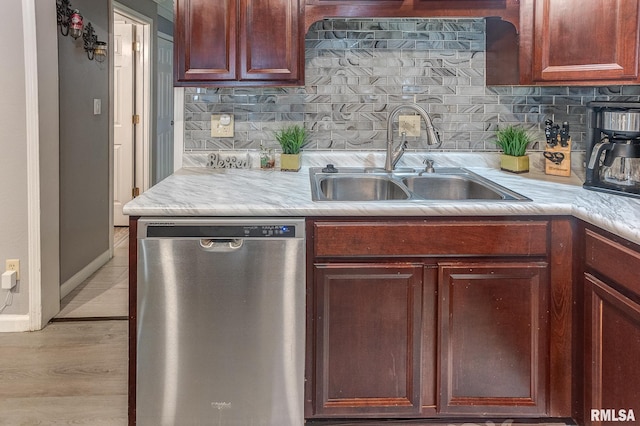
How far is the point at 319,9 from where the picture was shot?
7.34 feet

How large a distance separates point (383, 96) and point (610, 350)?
148 cm

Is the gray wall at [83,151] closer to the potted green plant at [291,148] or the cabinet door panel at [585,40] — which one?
the potted green plant at [291,148]

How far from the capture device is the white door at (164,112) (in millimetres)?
5695

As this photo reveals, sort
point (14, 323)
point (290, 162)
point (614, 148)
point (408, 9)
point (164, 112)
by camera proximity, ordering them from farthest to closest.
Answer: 1. point (164, 112)
2. point (14, 323)
3. point (290, 162)
4. point (408, 9)
5. point (614, 148)

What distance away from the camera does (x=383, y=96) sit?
260 cm

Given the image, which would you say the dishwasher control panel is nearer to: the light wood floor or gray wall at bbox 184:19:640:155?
the light wood floor

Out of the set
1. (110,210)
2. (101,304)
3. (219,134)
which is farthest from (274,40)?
(110,210)

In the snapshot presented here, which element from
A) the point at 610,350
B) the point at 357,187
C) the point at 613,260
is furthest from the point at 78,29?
the point at 610,350

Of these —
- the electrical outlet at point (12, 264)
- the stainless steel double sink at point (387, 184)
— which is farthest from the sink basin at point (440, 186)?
the electrical outlet at point (12, 264)

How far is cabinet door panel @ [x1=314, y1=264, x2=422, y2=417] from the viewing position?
183cm

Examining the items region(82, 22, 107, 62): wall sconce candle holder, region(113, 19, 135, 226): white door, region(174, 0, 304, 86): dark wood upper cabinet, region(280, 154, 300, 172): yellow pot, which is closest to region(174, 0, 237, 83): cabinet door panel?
region(174, 0, 304, 86): dark wood upper cabinet

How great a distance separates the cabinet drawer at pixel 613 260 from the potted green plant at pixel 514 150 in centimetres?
79

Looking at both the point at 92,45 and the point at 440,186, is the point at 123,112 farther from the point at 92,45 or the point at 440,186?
the point at 440,186

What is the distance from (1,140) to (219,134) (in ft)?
3.77
